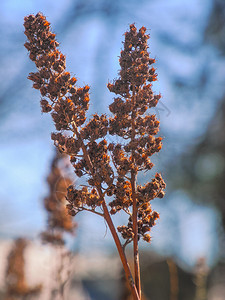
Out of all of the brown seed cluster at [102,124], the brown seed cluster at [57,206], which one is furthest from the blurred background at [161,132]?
the brown seed cluster at [102,124]

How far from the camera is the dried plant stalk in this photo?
0.66m

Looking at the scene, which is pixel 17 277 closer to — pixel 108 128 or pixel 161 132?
pixel 108 128

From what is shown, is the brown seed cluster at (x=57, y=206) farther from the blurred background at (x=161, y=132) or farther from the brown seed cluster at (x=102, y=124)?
the brown seed cluster at (x=102, y=124)

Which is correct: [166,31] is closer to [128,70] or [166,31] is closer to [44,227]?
[128,70]

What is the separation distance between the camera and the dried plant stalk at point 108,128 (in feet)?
2.17

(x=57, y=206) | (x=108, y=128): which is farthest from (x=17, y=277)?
(x=108, y=128)

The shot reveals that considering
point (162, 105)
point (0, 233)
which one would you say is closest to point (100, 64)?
point (162, 105)

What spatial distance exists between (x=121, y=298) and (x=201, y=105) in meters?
0.84

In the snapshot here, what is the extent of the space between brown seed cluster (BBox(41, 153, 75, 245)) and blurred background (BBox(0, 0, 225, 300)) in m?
0.02

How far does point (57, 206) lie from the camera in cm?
113

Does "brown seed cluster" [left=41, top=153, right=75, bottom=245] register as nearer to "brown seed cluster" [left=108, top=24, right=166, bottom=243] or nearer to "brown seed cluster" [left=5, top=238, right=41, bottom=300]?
"brown seed cluster" [left=5, top=238, right=41, bottom=300]

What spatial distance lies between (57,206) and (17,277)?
25 cm

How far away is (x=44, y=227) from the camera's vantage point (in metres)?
1.12

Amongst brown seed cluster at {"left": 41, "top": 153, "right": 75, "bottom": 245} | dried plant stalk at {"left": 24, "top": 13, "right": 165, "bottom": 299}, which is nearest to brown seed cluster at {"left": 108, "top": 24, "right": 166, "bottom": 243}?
dried plant stalk at {"left": 24, "top": 13, "right": 165, "bottom": 299}
